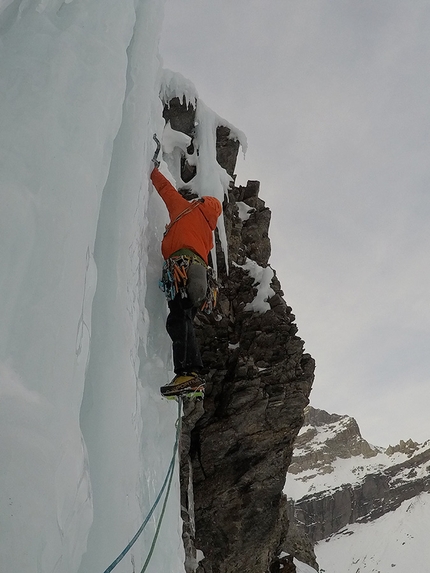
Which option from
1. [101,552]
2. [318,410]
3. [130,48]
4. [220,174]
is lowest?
[101,552]

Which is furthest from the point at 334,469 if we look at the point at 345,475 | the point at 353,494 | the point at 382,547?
the point at 382,547

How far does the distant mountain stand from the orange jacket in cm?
6374

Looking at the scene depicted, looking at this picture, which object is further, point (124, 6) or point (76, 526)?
point (124, 6)

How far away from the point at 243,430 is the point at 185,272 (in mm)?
4740

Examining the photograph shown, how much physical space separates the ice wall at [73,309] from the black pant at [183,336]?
0.78ft

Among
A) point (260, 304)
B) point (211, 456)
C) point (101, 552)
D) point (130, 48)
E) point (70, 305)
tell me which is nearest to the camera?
point (70, 305)

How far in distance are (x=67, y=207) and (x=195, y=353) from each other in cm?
186

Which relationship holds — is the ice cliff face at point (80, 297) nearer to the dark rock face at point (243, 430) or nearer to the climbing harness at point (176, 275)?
the climbing harness at point (176, 275)

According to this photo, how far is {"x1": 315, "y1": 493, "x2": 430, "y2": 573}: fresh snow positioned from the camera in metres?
62.1

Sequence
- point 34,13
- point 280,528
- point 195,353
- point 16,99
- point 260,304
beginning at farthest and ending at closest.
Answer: point 260,304 → point 280,528 → point 195,353 → point 34,13 → point 16,99

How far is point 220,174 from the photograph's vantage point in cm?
874

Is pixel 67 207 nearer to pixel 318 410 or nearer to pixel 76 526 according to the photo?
Answer: pixel 76 526

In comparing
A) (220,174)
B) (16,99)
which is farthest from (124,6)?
(220,174)

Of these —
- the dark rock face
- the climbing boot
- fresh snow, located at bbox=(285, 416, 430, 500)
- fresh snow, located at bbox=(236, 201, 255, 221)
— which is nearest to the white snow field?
the climbing boot
